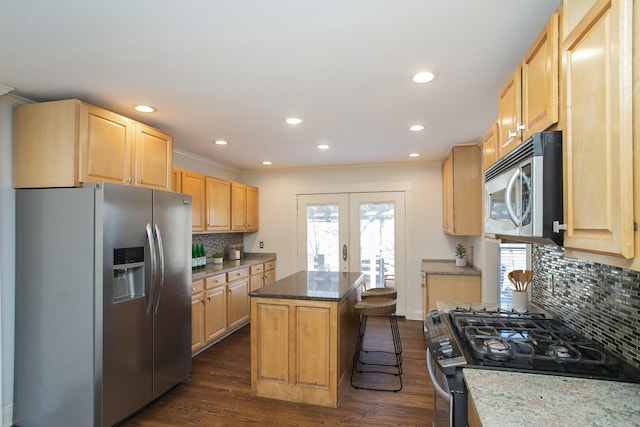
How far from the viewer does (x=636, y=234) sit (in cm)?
86

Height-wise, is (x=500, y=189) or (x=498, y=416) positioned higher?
(x=500, y=189)

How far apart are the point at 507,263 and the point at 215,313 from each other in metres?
3.33

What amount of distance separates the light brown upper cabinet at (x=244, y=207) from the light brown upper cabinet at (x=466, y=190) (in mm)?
2916

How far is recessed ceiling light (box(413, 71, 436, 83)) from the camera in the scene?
210cm

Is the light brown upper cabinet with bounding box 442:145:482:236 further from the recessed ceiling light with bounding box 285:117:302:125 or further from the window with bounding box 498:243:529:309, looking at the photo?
the recessed ceiling light with bounding box 285:117:302:125

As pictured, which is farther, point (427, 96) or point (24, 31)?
point (427, 96)

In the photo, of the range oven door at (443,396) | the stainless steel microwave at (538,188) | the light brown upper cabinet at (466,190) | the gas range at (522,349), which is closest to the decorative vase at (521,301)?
the gas range at (522,349)

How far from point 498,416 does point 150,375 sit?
2.50 meters

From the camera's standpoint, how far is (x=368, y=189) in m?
5.29

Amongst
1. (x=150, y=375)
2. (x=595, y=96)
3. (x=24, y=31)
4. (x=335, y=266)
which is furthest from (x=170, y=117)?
(x=335, y=266)

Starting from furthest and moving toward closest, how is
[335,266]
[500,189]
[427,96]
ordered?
[335,266] < [427,96] < [500,189]

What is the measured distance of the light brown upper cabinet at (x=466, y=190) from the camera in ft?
13.0

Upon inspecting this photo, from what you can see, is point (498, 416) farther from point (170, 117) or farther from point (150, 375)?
point (170, 117)

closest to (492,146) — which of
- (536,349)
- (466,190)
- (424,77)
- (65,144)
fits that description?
(424,77)
